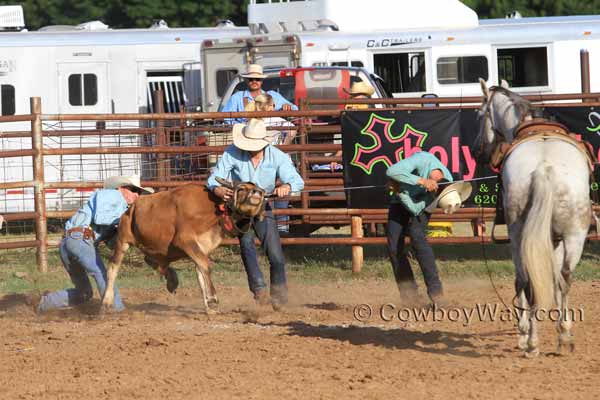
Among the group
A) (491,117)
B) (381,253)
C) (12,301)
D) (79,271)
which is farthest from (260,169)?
(381,253)

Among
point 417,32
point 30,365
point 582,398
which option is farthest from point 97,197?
point 417,32

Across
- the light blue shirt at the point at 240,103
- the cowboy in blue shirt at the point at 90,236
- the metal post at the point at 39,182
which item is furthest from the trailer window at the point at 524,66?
the cowboy in blue shirt at the point at 90,236

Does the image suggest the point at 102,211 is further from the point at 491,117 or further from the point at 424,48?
the point at 424,48

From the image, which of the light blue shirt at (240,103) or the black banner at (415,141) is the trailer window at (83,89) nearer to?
the light blue shirt at (240,103)

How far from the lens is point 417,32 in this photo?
58.3 ft

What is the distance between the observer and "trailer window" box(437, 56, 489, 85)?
691 inches

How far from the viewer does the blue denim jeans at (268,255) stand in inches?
377

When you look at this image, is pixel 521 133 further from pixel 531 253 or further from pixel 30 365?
pixel 30 365

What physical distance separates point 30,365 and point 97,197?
2535 millimetres

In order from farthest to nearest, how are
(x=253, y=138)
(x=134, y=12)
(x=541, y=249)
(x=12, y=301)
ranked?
(x=134, y=12)
(x=12, y=301)
(x=253, y=138)
(x=541, y=249)

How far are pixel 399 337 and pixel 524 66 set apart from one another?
1060 cm

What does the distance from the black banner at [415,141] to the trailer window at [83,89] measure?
265 inches

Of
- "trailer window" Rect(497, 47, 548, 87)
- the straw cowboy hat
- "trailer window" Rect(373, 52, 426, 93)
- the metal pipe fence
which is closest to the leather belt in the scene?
the metal pipe fence

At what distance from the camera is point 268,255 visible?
9594mm
